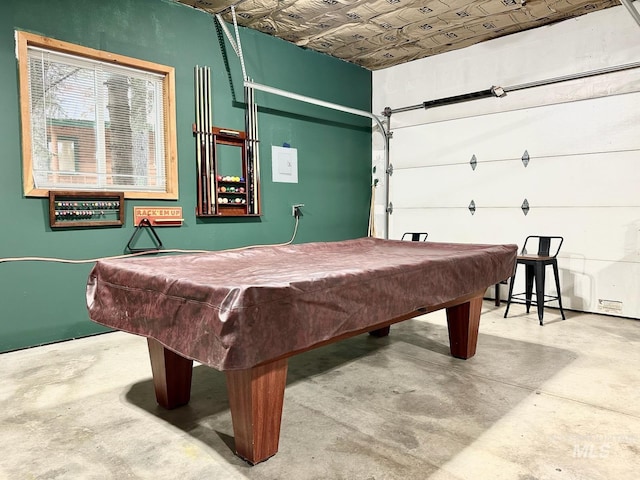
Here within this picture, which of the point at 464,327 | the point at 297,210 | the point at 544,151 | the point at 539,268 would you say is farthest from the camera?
the point at 297,210

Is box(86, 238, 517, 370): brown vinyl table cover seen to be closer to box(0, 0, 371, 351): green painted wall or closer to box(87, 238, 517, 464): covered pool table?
box(87, 238, 517, 464): covered pool table

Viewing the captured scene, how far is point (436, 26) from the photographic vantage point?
4418mm

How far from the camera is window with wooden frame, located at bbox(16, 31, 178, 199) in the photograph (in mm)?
A: 3143

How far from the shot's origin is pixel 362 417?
198cm

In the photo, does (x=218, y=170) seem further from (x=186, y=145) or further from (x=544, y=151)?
(x=544, y=151)

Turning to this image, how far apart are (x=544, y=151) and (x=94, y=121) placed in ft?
14.0

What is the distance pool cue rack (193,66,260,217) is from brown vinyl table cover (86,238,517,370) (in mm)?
1757

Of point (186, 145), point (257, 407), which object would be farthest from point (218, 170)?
point (257, 407)

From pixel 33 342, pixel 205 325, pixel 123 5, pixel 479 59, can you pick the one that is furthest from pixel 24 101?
pixel 479 59

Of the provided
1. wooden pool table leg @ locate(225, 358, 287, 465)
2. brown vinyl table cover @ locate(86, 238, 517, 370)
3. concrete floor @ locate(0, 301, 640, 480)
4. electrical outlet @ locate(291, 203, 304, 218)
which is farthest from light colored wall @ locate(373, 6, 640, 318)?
wooden pool table leg @ locate(225, 358, 287, 465)

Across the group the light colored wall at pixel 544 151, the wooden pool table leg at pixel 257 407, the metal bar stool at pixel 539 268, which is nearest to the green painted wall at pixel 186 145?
the light colored wall at pixel 544 151

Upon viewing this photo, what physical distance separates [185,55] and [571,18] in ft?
12.4

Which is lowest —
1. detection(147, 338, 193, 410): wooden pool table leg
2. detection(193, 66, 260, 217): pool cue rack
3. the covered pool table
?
detection(147, 338, 193, 410): wooden pool table leg

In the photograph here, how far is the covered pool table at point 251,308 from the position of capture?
1.33m
